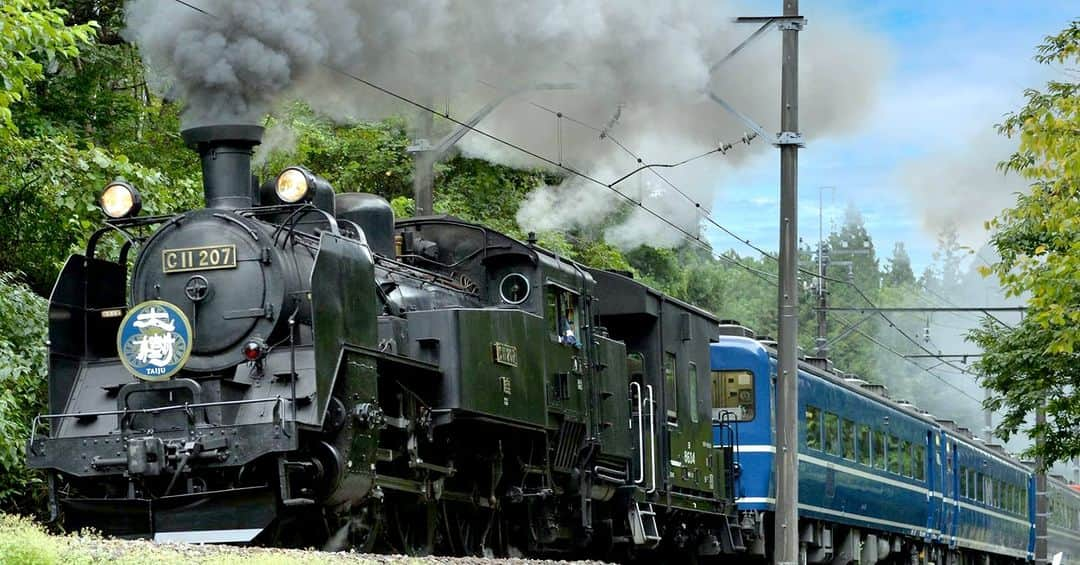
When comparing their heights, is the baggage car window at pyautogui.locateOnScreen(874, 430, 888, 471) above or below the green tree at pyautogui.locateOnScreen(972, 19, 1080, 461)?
below

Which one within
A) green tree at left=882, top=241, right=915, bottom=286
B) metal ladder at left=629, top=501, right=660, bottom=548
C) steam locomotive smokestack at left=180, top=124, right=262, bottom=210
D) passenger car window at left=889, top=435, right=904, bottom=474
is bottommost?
metal ladder at left=629, top=501, right=660, bottom=548

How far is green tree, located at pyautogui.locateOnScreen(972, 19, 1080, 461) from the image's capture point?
15.9 m

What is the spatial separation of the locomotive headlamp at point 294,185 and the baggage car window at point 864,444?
14.0m

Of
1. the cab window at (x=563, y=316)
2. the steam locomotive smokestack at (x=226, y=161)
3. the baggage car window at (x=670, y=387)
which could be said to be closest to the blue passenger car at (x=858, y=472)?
the baggage car window at (x=670, y=387)

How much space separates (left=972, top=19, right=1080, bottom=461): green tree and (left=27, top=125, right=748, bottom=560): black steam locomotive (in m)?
5.29

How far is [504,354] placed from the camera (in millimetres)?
12242

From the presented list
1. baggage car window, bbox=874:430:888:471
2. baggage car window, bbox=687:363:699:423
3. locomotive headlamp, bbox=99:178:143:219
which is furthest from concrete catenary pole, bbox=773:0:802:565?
locomotive headlamp, bbox=99:178:143:219

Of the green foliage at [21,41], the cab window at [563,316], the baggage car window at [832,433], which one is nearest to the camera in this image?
the green foliage at [21,41]

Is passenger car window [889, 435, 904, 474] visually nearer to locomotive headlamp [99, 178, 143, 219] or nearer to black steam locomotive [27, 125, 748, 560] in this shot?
black steam locomotive [27, 125, 748, 560]

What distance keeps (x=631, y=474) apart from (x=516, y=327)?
10.9 ft

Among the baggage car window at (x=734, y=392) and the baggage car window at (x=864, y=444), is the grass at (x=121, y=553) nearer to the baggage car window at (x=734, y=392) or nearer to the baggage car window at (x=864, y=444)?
the baggage car window at (x=734, y=392)

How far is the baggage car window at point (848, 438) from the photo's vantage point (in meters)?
22.2

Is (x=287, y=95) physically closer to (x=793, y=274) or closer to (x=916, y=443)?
(x=793, y=274)

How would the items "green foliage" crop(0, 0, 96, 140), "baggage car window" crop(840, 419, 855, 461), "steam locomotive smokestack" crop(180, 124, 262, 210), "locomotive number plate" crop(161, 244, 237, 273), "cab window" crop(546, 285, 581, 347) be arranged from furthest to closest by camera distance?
1. "baggage car window" crop(840, 419, 855, 461)
2. "cab window" crop(546, 285, 581, 347)
3. "green foliage" crop(0, 0, 96, 140)
4. "steam locomotive smokestack" crop(180, 124, 262, 210)
5. "locomotive number plate" crop(161, 244, 237, 273)
